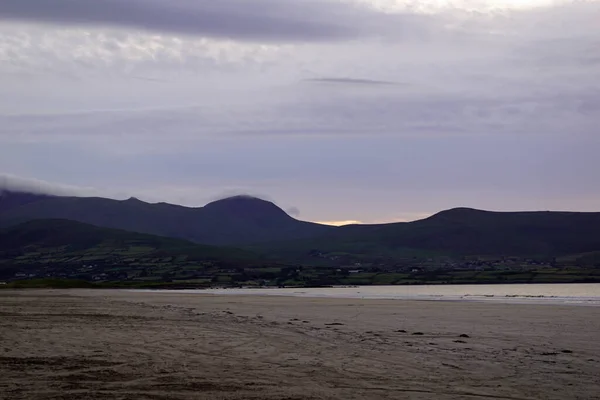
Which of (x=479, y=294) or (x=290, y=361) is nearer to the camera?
(x=290, y=361)

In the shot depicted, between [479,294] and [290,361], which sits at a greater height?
[479,294]

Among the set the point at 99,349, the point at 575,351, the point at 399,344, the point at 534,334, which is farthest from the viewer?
the point at 534,334

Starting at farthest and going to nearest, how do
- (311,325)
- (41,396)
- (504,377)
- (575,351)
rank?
(311,325), (575,351), (504,377), (41,396)

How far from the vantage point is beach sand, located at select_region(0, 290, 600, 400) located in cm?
1278

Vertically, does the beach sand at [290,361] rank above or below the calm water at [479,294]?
below

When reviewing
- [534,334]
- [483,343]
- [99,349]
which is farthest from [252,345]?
[534,334]

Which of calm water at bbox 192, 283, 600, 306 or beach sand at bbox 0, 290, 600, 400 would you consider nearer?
beach sand at bbox 0, 290, 600, 400

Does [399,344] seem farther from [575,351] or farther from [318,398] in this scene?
[318,398]

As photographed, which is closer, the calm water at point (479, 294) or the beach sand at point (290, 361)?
the beach sand at point (290, 361)

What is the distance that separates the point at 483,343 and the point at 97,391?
490 inches

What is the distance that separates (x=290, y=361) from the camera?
656 inches

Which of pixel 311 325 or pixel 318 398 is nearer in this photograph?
pixel 318 398

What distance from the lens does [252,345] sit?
19844 millimetres

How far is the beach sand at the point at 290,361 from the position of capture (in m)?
12.8
